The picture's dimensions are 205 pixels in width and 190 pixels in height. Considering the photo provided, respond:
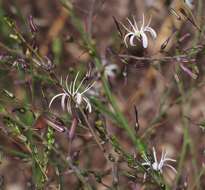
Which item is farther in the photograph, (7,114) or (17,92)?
(17,92)

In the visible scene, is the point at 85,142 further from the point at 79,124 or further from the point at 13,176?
the point at 13,176

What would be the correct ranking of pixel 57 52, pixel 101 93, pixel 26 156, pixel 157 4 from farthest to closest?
pixel 157 4, pixel 57 52, pixel 101 93, pixel 26 156

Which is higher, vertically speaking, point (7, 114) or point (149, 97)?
point (7, 114)

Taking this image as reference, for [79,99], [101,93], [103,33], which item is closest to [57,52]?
[101,93]

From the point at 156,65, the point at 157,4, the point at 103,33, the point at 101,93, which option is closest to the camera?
the point at 156,65

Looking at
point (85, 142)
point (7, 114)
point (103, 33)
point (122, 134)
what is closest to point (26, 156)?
point (7, 114)

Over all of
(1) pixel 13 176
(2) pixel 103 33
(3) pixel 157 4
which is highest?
(3) pixel 157 4

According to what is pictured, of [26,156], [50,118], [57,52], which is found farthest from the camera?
[57,52]

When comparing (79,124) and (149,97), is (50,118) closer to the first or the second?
(79,124)

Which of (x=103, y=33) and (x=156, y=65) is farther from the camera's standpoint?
(x=103, y=33)
